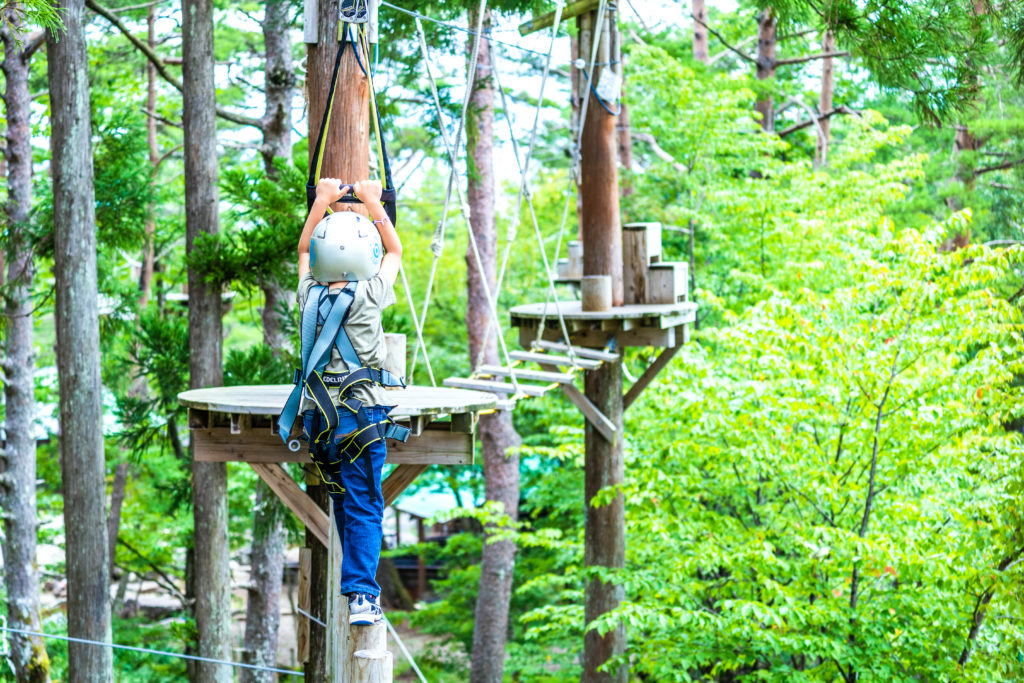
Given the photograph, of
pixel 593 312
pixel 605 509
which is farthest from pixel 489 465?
pixel 593 312

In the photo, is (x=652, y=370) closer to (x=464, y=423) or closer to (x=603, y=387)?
(x=603, y=387)

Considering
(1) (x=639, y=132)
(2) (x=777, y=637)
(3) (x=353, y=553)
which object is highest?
(1) (x=639, y=132)

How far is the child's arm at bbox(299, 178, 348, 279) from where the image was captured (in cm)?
393

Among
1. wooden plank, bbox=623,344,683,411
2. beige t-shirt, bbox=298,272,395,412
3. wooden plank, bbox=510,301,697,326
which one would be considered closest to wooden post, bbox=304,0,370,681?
beige t-shirt, bbox=298,272,395,412

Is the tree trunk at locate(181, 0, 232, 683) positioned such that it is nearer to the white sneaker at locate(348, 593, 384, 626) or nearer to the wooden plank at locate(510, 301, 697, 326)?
the wooden plank at locate(510, 301, 697, 326)

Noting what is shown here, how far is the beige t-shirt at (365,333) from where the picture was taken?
147 inches

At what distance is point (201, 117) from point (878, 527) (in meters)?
6.03

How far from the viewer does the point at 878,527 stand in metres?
6.59

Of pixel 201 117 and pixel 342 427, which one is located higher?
pixel 201 117

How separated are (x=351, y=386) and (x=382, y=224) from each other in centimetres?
69

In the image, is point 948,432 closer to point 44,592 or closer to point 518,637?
point 518,637

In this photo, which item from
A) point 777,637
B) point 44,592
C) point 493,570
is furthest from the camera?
point 44,592

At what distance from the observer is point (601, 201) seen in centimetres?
762

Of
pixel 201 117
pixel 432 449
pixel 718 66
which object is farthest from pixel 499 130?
pixel 432 449
